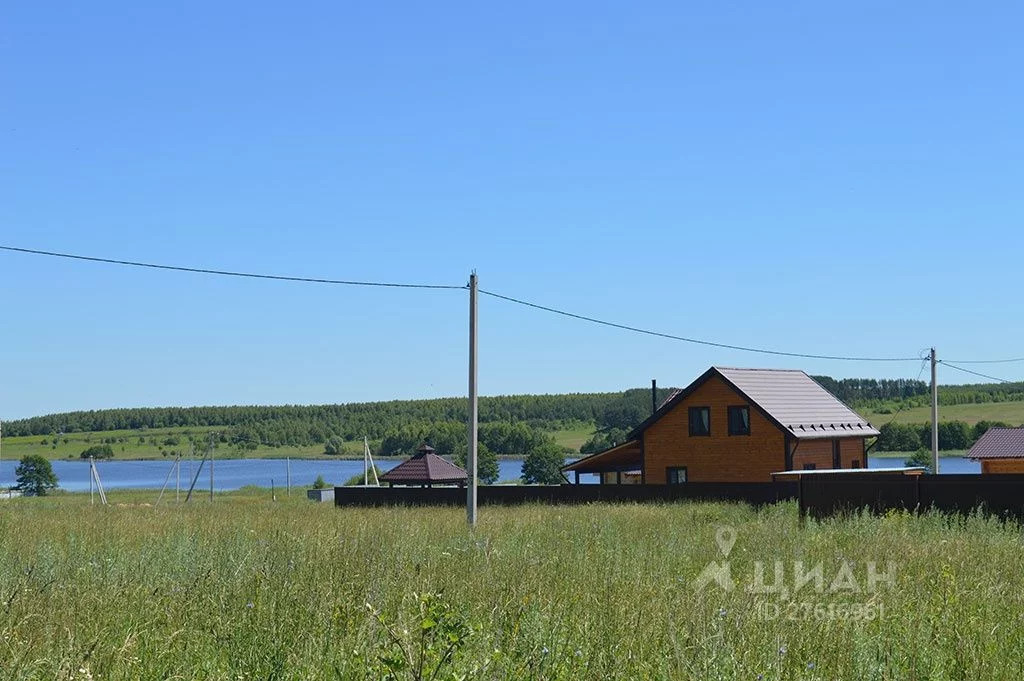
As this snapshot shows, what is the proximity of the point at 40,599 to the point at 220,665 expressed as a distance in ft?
6.66

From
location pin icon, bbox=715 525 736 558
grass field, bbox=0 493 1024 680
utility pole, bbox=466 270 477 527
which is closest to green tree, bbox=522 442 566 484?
utility pole, bbox=466 270 477 527

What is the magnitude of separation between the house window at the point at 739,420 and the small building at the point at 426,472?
11.7 m

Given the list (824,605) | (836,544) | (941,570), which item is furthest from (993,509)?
(824,605)

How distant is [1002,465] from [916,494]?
121 ft

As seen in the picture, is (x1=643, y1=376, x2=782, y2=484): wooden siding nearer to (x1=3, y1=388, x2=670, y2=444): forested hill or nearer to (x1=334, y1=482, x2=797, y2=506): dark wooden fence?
(x1=334, y1=482, x2=797, y2=506): dark wooden fence

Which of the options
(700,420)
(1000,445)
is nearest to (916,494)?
(700,420)

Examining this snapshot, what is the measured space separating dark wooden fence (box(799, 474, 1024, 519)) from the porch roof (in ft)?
81.8

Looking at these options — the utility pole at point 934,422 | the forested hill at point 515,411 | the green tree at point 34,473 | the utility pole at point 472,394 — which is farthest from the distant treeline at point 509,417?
the utility pole at point 472,394

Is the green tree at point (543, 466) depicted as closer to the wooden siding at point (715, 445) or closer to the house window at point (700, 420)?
the wooden siding at point (715, 445)

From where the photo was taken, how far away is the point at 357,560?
9.45m

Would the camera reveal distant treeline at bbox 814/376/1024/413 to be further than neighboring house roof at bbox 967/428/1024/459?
Yes

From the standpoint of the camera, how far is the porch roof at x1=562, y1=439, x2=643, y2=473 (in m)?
48.2

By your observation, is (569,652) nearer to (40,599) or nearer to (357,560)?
(357,560)

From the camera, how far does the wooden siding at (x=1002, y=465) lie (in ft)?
176
